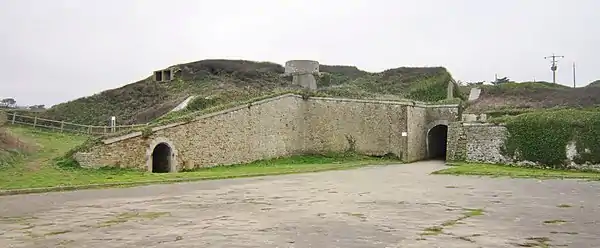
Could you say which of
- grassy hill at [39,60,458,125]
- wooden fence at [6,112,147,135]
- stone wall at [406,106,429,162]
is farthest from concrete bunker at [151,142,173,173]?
stone wall at [406,106,429,162]

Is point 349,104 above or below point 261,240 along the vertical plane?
above

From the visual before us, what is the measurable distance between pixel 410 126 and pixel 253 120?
35.8 feet

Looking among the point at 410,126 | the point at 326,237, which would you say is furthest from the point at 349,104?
the point at 326,237

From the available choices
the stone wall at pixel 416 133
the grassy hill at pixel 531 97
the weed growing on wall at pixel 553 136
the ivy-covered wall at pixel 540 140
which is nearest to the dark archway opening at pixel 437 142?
the stone wall at pixel 416 133

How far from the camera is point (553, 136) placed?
28.6 m

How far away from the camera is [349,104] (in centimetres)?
3712

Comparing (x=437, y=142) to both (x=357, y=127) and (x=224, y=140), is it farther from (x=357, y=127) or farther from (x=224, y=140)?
(x=224, y=140)

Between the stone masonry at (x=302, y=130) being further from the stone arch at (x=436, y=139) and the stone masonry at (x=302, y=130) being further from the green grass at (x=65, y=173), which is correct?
the green grass at (x=65, y=173)

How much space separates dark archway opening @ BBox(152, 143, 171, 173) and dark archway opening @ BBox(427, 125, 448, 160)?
19597mm

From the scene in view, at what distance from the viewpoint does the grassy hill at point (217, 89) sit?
41.3 m

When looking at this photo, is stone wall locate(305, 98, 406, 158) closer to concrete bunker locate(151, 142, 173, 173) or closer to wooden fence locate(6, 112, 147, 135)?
concrete bunker locate(151, 142, 173, 173)

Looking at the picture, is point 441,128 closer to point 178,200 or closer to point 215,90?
point 215,90

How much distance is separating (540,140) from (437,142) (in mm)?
13466

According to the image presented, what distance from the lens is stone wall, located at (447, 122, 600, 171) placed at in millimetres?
31016
